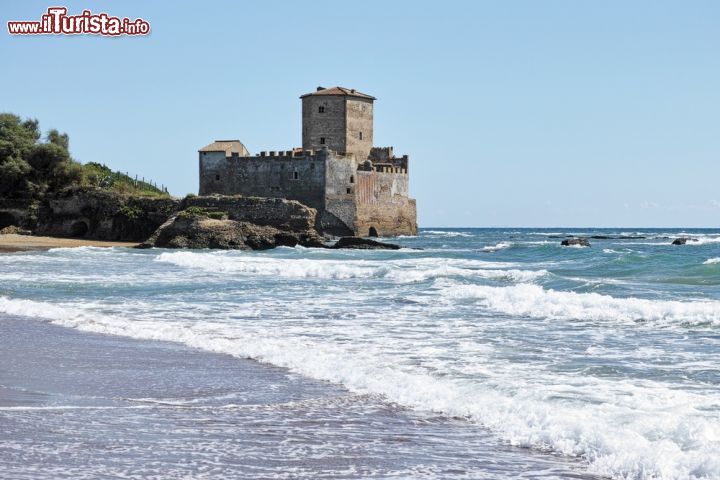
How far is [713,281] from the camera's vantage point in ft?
67.6

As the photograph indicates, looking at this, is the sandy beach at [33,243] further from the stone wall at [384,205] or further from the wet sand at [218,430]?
the wet sand at [218,430]

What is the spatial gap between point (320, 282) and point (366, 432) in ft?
47.5

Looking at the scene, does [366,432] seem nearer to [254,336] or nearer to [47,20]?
[254,336]

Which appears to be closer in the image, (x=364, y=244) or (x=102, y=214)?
(x=364, y=244)

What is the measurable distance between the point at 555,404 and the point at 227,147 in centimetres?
4831

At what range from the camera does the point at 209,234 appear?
1515 inches

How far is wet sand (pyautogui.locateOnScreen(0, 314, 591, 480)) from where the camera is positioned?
17.6 feet

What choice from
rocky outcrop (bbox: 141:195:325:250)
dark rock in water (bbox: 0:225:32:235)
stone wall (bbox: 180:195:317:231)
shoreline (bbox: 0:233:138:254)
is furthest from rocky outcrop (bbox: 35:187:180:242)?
stone wall (bbox: 180:195:317:231)

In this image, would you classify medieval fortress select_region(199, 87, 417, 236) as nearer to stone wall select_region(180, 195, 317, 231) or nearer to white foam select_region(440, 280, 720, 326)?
stone wall select_region(180, 195, 317, 231)

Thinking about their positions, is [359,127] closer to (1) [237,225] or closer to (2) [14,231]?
(1) [237,225]

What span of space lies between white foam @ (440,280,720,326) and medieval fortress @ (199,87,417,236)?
35.9m

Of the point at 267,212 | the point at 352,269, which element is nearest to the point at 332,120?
the point at 267,212

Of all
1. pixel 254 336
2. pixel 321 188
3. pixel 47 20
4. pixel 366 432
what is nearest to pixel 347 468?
pixel 366 432

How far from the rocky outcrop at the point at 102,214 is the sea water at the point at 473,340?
21486 mm
